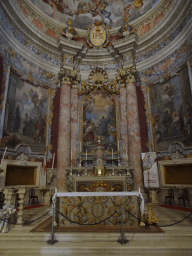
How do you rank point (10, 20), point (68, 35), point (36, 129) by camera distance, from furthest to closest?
point (68, 35)
point (36, 129)
point (10, 20)

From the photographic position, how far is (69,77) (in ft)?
37.1

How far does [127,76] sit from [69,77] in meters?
3.61

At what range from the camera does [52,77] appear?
11.2 m

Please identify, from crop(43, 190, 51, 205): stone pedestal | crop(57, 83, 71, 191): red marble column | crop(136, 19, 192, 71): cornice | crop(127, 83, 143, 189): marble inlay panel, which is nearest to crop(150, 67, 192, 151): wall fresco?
crop(127, 83, 143, 189): marble inlay panel

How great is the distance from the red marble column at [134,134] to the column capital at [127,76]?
0.06 metres

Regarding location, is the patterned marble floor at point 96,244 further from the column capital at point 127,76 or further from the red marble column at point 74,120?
the column capital at point 127,76

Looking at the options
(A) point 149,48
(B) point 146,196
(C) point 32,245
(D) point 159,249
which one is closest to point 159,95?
(A) point 149,48

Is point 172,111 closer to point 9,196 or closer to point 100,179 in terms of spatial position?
point 100,179

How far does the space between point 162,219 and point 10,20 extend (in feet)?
35.0

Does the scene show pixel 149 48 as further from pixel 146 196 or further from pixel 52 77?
pixel 146 196

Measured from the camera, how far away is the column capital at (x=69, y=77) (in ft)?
36.7

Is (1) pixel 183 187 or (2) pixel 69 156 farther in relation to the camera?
(2) pixel 69 156

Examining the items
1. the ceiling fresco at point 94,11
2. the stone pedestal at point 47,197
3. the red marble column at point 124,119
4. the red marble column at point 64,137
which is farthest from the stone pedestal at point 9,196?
the ceiling fresco at point 94,11

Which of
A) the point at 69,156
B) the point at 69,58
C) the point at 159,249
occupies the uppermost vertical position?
the point at 69,58
